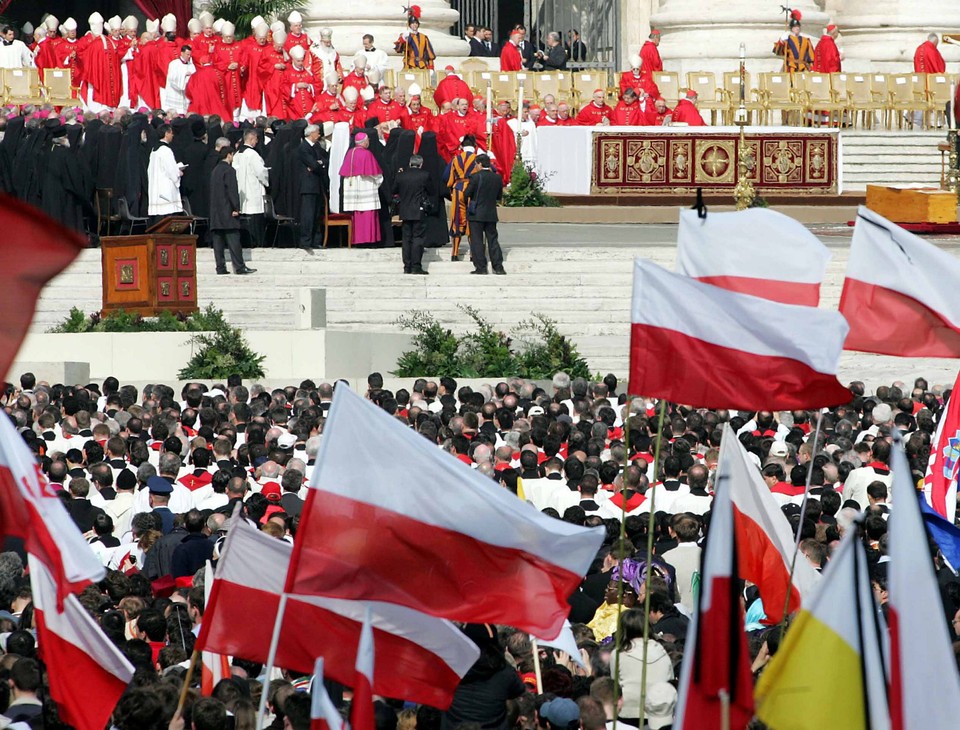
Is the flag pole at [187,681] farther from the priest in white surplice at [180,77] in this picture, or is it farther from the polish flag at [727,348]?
the priest in white surplice at [180,77]

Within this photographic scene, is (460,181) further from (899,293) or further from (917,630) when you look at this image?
(917,630)

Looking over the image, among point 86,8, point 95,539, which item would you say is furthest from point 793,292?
point 86,8

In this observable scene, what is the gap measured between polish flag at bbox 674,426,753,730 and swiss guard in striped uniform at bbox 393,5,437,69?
86.6ft

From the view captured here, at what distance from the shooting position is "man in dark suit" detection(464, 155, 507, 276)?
67.2 feet

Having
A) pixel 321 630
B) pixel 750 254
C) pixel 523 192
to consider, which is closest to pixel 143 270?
pixel 523 192

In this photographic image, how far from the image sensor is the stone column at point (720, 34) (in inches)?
1288

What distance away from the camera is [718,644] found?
16.2 ft

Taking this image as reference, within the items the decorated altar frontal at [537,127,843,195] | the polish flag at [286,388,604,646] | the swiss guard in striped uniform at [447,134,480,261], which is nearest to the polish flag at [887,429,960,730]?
the polish flag at [286,388,604,646]

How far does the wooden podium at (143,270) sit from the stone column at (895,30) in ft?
57.7

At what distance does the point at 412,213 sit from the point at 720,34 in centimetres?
1380

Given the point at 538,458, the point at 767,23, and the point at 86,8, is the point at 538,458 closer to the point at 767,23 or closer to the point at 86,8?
the point at 767,23

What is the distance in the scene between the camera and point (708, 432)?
13336mm

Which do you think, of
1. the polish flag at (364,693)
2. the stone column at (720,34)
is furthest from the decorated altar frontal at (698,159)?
the polish flag at (364,693)

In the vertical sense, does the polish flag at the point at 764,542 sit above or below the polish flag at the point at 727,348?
below
